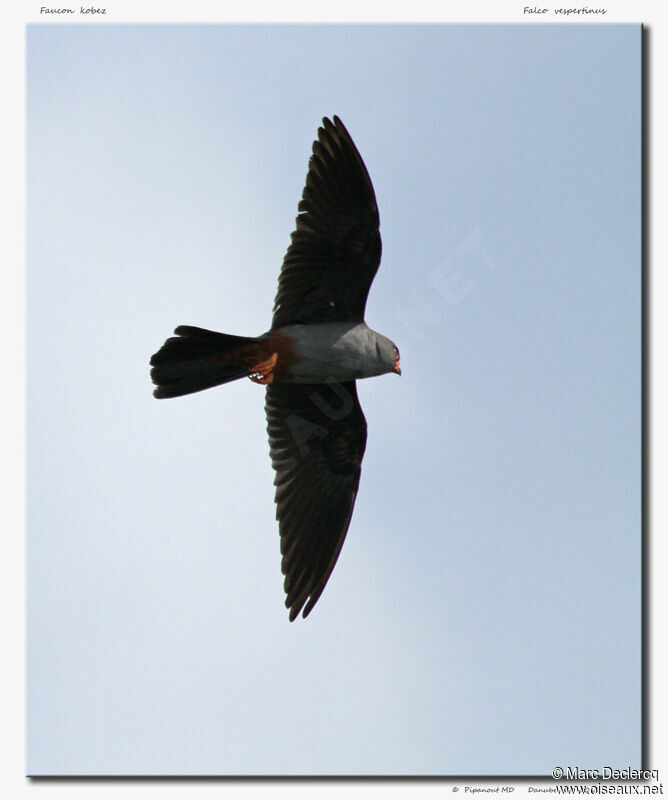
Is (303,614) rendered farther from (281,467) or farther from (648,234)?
(648,234)

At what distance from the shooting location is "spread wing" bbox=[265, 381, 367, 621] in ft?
36.4

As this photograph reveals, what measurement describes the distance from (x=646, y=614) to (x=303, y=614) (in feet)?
11.0

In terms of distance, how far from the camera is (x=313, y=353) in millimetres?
10211

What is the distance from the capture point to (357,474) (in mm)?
11484

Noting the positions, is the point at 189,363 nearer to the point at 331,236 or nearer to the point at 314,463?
the point at 331,236

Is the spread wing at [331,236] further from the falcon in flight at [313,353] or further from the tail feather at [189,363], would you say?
the tail feather at [189,363]

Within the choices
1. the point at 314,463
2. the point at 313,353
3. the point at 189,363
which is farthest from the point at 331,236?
the point at 314,463

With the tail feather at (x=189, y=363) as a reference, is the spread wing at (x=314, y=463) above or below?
below

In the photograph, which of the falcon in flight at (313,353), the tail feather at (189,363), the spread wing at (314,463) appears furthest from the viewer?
the spread wing at (314,463)

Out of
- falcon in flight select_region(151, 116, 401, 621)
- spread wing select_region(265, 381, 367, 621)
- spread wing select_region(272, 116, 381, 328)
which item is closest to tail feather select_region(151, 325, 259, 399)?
falcon in flight select_region(151, 116, 401, 621)

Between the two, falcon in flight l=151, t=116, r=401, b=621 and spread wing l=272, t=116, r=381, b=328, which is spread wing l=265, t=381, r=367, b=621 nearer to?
falcon in flight l=151, t=116, r=401, b=621

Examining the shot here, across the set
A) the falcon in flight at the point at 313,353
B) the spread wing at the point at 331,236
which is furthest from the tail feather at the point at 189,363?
the spread wing at the point at 331,236

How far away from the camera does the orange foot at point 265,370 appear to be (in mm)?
10219

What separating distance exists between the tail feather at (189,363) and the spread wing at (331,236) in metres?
0.74
